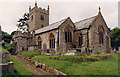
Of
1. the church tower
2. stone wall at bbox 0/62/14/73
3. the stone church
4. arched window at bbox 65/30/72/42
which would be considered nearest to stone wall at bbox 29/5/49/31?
the church tower

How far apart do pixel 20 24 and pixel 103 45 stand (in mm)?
45234

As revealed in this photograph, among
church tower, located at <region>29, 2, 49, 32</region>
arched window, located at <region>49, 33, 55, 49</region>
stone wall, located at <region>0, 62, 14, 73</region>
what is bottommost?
stone wall, located at <region>0, 62, 14, 73</region>

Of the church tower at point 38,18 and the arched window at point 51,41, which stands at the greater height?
the church tower at point 38,18

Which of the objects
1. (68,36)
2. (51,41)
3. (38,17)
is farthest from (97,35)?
(38,17)

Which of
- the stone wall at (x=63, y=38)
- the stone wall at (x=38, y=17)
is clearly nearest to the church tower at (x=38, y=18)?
the stone wall at (x=38, y=17)

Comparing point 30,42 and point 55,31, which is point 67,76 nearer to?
point 55,31

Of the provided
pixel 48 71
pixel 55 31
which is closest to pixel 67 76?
pixel 48 71

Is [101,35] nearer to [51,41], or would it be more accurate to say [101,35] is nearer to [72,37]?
[72,37]

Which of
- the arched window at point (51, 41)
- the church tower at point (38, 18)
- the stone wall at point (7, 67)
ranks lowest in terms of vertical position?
the stone wall at point (7, 67)

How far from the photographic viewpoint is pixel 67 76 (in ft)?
30.3

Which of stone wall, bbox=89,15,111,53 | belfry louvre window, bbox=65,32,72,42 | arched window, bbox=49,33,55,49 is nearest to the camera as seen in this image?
stone wall, bbox=89,15,111,53

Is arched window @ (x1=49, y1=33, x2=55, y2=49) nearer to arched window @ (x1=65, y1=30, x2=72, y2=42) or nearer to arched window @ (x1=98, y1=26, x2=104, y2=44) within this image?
arched window @ (x1=65, y1=30, x2=72, y2=42)

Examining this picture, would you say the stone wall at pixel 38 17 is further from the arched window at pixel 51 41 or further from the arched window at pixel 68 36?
the arched window at pixel 68 36

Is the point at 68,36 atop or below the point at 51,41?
atop
